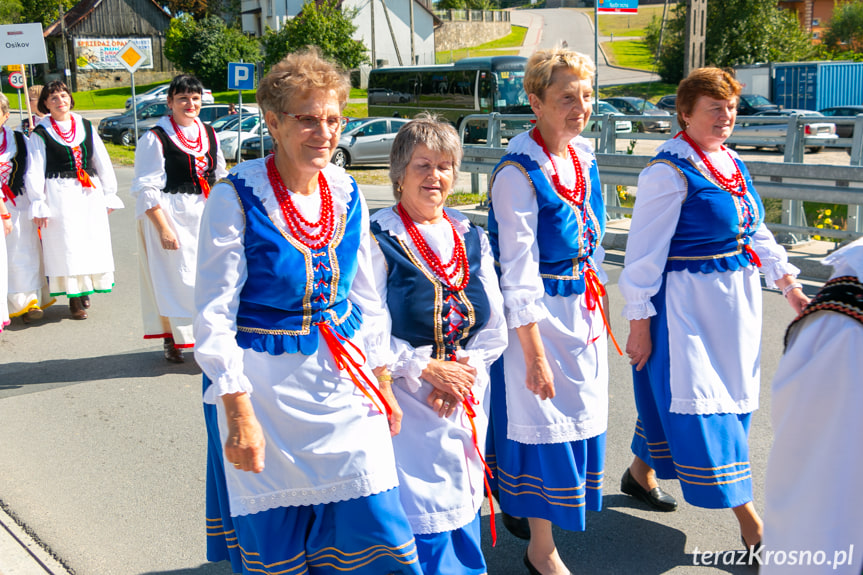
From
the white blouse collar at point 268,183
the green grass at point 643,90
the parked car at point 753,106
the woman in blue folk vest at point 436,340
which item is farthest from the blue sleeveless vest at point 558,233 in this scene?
the green grass at point 643,90

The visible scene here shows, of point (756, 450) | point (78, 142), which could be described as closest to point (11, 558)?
point (756, 450)

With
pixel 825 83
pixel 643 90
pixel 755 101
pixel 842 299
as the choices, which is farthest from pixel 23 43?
pixel 643 90

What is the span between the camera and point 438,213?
3301mm

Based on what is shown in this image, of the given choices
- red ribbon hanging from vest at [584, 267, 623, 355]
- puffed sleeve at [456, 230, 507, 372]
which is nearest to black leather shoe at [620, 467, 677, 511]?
red ribbon hanging from vest at [584, 267, 623, 355]

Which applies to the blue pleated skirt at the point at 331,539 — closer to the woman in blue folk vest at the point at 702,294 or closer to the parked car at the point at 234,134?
the woman in blue folk vest at the point at 702,294

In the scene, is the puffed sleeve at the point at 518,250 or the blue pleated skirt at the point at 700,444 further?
the blue pleated skirt at the point at 700,444

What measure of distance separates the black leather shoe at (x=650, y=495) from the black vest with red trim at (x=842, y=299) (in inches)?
109

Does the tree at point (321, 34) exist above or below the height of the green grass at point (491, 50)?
below

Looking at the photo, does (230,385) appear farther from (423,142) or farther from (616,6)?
(616,6)

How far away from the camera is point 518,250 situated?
3404 millimetres

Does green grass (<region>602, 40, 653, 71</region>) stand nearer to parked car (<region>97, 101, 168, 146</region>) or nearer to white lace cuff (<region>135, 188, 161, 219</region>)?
parked car (<region>97, 101, 168, 146</region>)

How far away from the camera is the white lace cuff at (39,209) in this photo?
7.74 m

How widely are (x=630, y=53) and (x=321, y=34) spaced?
38922 millimetres

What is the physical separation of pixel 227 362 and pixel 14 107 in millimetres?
51273
